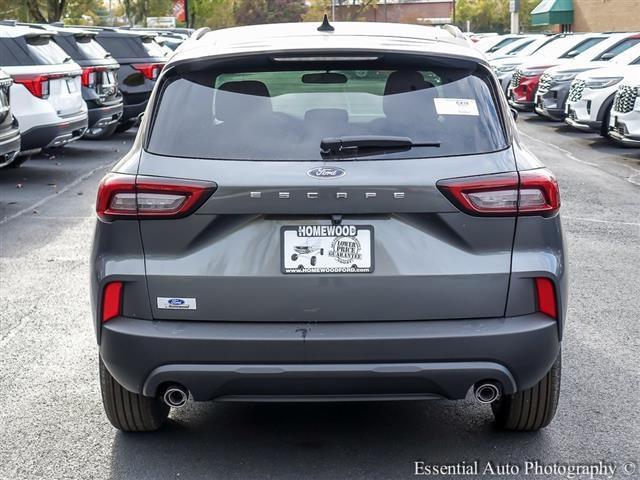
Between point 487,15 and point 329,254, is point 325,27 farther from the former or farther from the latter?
point 487,15

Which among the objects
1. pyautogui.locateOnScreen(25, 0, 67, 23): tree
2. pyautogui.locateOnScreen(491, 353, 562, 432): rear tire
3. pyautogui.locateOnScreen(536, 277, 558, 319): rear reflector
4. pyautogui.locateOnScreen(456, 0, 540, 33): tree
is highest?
pyautogui.locateOnScreen(536, 277, 558, 319): rear reflector

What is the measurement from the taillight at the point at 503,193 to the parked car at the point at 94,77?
1350cm

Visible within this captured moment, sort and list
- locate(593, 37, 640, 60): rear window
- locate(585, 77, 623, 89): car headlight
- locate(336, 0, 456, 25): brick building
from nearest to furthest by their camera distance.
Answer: locate(585, 77, 623, 89): car headlight < locate(593, 37, 640, 60): rear window < locate(336, 0, 456, 25): brick building

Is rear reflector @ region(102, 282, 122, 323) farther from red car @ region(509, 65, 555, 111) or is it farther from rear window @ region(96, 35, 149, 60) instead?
red car @ region(509, 65, 555, 111)

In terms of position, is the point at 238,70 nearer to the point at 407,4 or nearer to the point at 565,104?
the point at 565,104

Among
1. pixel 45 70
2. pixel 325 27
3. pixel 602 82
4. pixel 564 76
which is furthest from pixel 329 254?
pixel 564 76

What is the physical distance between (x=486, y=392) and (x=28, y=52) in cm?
1101

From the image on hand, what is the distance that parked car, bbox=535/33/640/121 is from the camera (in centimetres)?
2167

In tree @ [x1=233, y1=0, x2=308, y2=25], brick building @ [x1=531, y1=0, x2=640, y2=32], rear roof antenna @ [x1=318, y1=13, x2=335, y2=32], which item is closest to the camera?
rear roof antenna @ [x1=318, y1=13, x2=335, y2=32]

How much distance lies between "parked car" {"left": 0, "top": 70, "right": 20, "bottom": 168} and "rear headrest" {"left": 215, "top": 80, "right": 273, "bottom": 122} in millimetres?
7512

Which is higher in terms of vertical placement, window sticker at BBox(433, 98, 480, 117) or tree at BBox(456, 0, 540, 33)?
window sticker at BBox(433, 98, 480, 117)

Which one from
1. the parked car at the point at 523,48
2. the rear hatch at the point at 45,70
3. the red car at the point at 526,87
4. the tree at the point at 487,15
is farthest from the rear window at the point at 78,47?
the tree at the point at 487,15

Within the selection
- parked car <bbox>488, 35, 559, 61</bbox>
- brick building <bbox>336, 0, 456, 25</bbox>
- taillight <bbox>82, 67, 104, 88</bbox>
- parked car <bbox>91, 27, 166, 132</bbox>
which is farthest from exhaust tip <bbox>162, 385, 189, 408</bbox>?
brick building <bbox>336, 0, 456, 25</bbox>

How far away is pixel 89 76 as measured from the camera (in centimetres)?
1722
